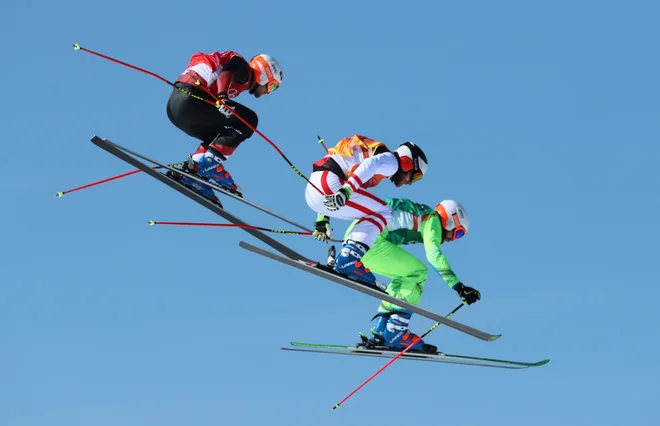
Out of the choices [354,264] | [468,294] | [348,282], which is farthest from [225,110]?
[468,294]

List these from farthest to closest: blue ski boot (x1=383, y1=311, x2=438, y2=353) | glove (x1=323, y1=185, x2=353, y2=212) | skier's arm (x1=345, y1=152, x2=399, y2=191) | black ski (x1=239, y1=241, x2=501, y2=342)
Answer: blue ski boot (x1=383, y1=311, x2=438, y2=353) → black ski (x1=239, y1=241, x2=501, y2=342) → skier's arm (x1=345, y1=152, x2=399, y2=191) → glove (x1=323, y1=185, x2=353, y2=212)

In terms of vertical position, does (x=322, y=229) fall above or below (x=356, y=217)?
below

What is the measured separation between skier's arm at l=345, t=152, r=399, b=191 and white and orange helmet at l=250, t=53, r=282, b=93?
Answer: 6.66ft

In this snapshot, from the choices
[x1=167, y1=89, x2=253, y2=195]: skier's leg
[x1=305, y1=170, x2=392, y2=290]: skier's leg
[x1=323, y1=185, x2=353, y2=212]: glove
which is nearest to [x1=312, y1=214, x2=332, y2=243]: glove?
[x1=305, y1=170, x2=392, y2=290]: skier's leg

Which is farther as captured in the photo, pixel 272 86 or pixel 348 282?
pixel 272 86

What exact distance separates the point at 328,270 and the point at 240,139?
2217 millimetres

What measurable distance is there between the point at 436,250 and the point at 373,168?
5.07ft

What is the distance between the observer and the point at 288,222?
1739 centimetres

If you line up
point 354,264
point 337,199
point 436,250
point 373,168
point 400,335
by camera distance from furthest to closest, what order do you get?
point 400,335 < point 436,250 < point 354,264 < point 373,168 < point 337,199

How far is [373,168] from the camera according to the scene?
647 inches

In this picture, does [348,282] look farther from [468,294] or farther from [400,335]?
[400,335]

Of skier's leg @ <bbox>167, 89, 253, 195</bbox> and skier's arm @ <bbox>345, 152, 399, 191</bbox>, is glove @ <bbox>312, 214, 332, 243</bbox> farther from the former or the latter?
skier's leg @ <bbox>167, 89, 253, 195</bbox>

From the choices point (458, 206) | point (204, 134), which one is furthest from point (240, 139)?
point (458, 206)

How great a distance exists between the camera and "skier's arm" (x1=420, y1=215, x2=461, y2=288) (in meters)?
17.0
